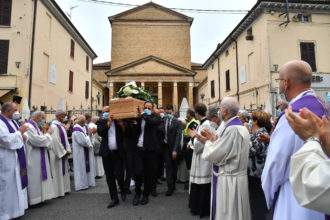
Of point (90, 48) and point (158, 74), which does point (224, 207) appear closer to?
point (90, 48)

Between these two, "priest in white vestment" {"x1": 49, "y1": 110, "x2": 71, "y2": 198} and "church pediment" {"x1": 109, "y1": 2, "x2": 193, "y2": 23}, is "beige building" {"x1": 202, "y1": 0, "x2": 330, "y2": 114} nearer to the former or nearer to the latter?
"priest in white vestment" {"x1": 49, "y1": 110, "x2": 71, "y2": 198}

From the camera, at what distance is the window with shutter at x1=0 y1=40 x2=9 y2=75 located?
43.2ft

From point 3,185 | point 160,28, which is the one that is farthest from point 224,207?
point 160,28

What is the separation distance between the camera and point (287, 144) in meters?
1.60

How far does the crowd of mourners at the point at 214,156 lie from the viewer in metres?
1.19

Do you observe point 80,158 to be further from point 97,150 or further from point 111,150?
point 111,150

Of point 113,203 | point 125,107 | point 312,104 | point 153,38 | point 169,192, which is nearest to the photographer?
point 312,104

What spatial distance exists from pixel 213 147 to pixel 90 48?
80.5 feet

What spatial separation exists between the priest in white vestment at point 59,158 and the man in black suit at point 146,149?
1.99 metres

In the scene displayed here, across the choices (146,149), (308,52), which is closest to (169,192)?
(146,149)

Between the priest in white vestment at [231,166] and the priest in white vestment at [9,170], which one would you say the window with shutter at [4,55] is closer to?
the priest in white vestment at [9,170]

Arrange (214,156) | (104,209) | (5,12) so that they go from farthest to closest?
(5,12) < (104,209) < (214,156)

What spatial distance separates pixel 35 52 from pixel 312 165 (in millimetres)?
16389

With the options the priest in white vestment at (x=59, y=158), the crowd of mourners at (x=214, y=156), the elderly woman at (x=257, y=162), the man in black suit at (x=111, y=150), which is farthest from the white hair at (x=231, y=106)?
the priest in white vestment at (x=59, y=158)
